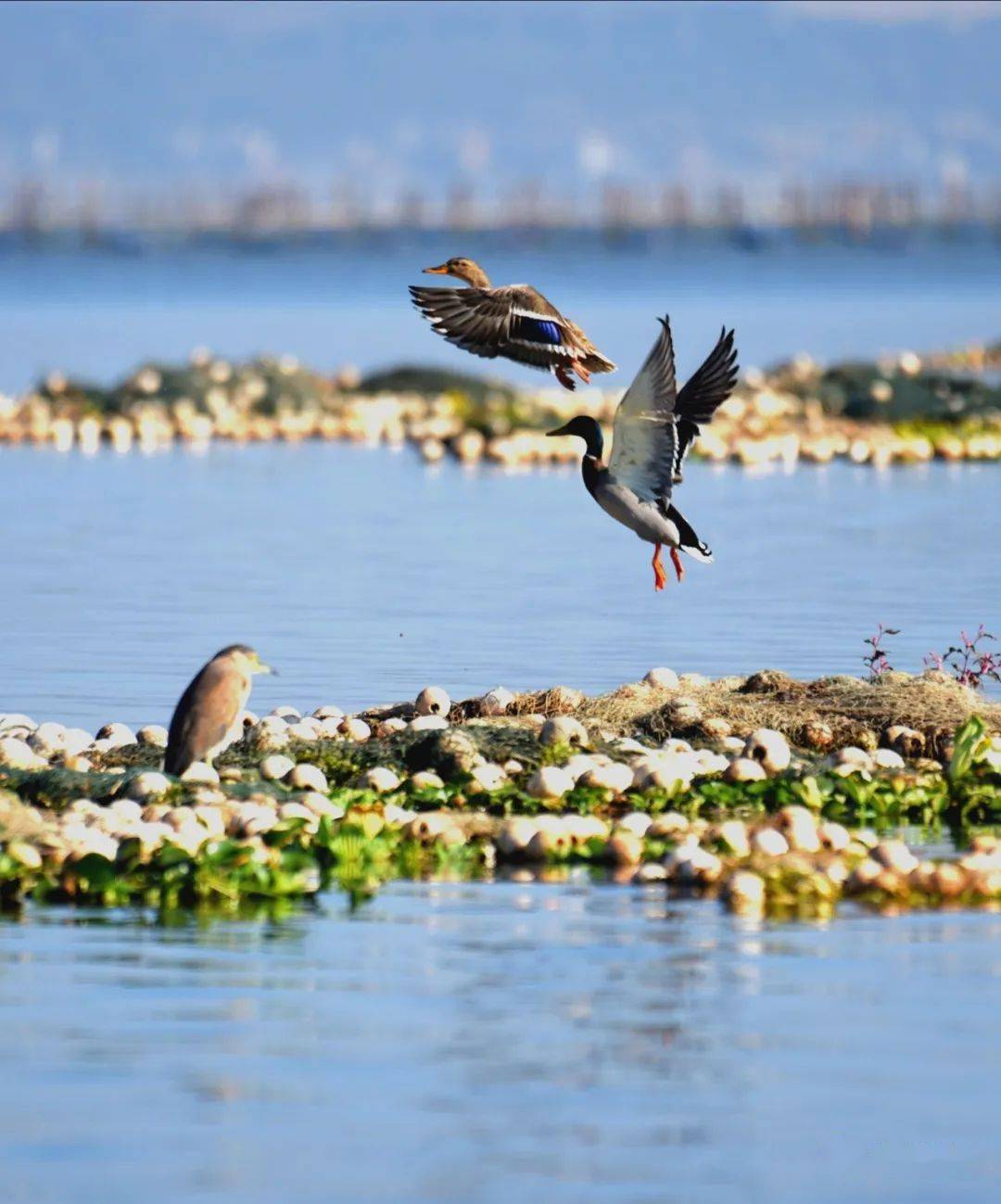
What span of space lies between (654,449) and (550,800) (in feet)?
10.9

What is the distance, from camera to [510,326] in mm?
18094

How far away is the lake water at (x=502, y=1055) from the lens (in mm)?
9539

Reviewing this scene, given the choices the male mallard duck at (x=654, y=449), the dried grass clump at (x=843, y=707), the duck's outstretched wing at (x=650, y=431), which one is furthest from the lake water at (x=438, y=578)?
the dried grass clump at (x=843, y=707)

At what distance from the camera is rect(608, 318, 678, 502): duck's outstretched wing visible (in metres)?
17.3

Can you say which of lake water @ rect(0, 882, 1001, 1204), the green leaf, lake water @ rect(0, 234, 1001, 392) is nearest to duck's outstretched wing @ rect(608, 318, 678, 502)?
the green leaf

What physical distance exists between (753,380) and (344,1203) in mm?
45412

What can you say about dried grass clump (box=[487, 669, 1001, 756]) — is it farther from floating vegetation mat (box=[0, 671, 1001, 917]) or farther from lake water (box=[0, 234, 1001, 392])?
lake water (box=[0, 234, 1001, 392])

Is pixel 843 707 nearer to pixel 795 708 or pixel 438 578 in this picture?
pixel 795 708

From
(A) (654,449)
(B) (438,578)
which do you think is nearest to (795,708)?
(A) (654,449)

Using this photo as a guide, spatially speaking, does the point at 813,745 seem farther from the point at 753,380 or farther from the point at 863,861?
the point at 753,380

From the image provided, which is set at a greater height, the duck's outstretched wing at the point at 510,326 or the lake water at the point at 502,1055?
the duck's outstretched wing at the point at 510,326

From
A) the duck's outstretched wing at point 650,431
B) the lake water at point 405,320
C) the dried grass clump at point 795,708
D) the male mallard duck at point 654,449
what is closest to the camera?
the dried grass clump at point 795,708

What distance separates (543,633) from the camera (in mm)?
24344

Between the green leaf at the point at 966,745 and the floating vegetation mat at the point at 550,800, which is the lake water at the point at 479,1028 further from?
the green leaf at the point at 966,745
